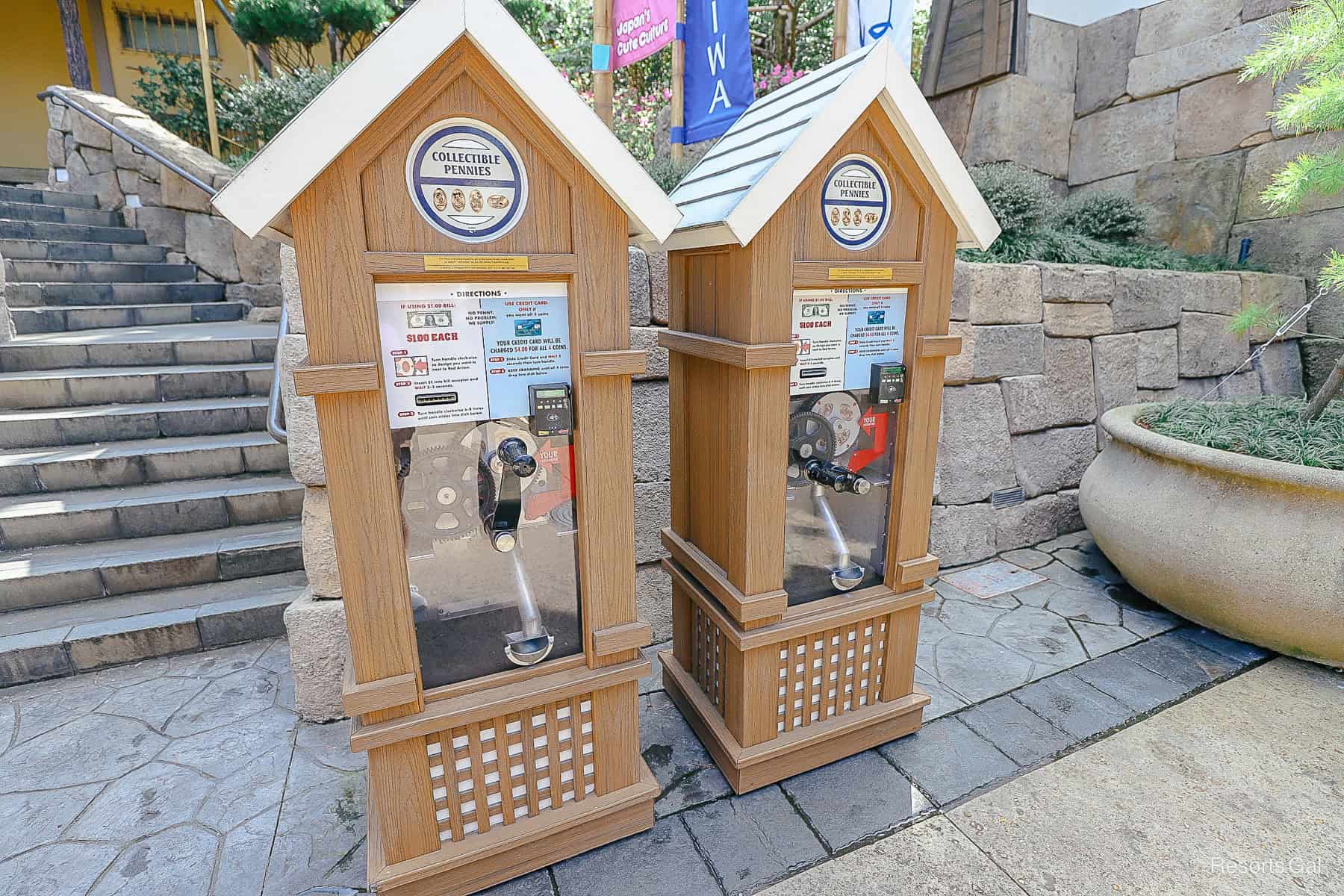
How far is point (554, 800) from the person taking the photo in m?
1.90

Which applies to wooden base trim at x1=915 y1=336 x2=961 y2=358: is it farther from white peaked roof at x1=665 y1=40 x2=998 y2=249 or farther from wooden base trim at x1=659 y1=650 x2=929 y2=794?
wooden base trim at x1=659 y1=650 x2=929 y2=794

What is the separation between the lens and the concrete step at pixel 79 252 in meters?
5.18

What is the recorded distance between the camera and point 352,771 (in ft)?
7.28

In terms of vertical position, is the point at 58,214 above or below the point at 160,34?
below

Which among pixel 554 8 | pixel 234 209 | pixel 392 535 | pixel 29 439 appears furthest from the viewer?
pixel 554 8

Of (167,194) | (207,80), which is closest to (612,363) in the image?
(167,194)

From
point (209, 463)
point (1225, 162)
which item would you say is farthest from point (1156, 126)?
point (209, 463)

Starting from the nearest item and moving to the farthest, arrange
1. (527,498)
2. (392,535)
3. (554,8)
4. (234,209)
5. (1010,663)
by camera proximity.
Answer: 1. (234,209)
2. (392,535)
3. (527,498)
4. (1010,663)
5. (554,8)

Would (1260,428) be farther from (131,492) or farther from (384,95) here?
(131,492)

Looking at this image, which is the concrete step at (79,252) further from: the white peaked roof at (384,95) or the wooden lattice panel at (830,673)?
the wooden lattice panel at (830,673)

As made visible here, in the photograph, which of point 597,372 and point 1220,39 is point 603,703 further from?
point 1220,39

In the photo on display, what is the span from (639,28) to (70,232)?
5.72 m

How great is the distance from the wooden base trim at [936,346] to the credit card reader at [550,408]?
3.85ft

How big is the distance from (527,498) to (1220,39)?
21.7ft
